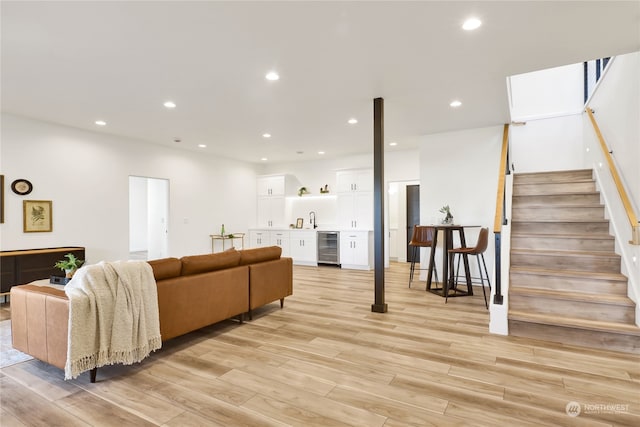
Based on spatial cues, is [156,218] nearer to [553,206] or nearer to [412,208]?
[412,208]

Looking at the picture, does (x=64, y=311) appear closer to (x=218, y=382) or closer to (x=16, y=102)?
(x=218, y=382)

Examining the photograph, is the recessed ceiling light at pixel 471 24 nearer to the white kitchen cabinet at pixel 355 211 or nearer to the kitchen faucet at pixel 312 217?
the white kitchen cabinet at pixel 355 211

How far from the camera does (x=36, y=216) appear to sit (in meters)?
5.14

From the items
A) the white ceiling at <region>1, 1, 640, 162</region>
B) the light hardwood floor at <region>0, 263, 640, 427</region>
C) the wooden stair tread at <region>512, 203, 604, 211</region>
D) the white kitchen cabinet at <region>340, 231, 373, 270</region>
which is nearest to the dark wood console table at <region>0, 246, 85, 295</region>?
the white ceiling at <region>1, 1, 640, 162</region>

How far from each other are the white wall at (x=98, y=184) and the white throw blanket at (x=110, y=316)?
3.82m

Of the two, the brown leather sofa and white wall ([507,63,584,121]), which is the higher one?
white wall ([507,63,584,121])

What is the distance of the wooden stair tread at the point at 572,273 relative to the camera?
11.0 feet

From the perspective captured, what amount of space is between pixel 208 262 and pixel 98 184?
4.02 m

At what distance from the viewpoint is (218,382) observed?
2.40 meters

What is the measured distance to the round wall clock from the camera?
4.94m

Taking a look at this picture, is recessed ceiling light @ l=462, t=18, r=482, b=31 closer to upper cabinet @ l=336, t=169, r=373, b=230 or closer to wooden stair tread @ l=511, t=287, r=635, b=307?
wooden stair tread @ l=511, t=287, r=635, b=307

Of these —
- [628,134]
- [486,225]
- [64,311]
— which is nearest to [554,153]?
[486,225]

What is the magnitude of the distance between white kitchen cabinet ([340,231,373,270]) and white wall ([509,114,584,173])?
10.7 feet

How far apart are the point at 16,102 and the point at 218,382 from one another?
4698 mm
